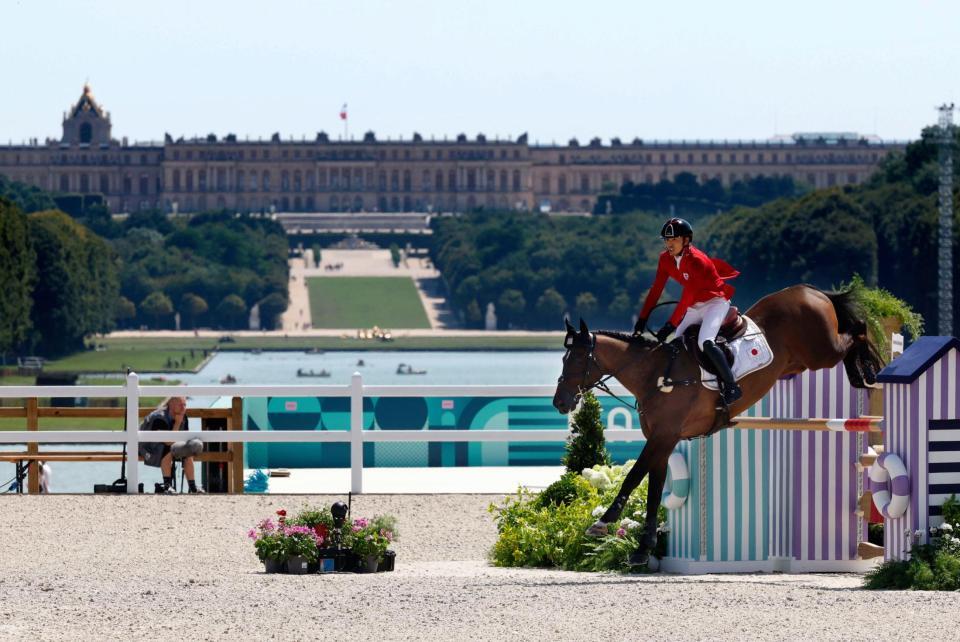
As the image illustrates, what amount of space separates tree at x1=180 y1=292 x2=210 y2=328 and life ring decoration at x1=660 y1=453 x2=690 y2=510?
14235 cm

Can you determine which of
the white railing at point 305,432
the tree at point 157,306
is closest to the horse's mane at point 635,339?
the white railing at point 305,432

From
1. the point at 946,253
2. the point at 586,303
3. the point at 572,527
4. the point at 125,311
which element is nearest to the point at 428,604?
the point at 572,527

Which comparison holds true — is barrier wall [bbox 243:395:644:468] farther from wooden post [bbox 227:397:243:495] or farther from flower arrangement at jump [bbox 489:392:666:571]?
flower arrangement at jump [bbox 489:392:666:571]

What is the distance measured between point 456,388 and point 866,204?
7813cm

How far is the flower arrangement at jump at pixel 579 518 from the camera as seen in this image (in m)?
13.2

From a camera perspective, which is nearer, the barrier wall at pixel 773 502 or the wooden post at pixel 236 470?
the barrier wall at pixel 773 502

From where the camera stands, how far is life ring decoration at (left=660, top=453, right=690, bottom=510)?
508 inches

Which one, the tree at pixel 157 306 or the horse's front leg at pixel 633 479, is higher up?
the tree at pixel 157 306

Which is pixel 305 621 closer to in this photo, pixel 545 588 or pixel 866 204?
pixel 545 588

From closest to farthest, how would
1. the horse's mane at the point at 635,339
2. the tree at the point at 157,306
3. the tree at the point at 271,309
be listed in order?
1. the horse's mane at the point at 635,339
2. the tree at the point at 157,306
3. the tree at the point at 271,309

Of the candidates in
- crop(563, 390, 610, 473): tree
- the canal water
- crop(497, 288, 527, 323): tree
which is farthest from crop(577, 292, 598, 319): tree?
crop(563, 390, 610, 473): tree

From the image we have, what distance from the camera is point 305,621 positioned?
34.4 feet

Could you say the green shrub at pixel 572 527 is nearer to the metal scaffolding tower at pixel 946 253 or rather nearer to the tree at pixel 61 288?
the metal scaffolding tower at pixel 946 253

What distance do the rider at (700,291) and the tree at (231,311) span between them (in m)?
143
